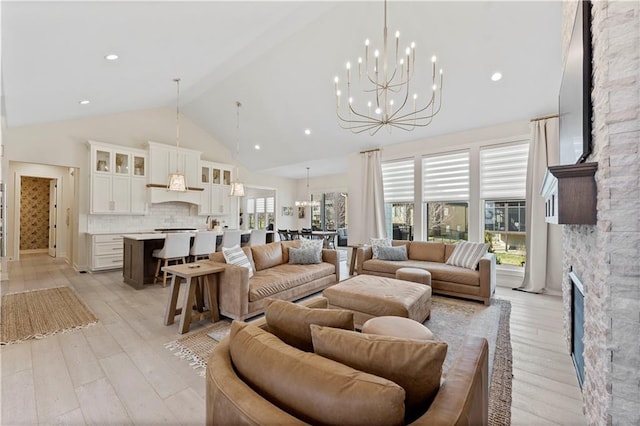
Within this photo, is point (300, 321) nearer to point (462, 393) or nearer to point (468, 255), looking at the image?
point (462, 393)

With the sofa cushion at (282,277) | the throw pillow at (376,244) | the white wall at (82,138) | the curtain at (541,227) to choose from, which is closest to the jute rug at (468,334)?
the sofa cushion at (282,277)

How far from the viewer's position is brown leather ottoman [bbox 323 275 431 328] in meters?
2.65

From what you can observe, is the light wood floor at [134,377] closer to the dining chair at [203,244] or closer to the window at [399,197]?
the dining chair at [203,244]

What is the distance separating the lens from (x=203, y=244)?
5.09 meters

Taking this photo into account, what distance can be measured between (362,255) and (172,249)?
3.26 metres

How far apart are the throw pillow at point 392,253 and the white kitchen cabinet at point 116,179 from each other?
5408 millimetres

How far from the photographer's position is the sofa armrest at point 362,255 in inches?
192

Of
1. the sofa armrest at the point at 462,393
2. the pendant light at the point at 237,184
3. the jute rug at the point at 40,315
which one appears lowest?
the jute rug at the point at 40,315

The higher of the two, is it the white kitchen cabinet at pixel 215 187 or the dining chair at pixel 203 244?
the white kitchen cabinet at pixel 215 187

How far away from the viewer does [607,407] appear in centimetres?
122

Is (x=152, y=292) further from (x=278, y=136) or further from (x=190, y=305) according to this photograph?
(x=278, y=136)

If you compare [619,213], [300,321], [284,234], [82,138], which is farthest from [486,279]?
[82,138]

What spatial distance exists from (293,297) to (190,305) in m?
1.25

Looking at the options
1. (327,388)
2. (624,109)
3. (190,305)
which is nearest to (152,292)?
(190,305)
